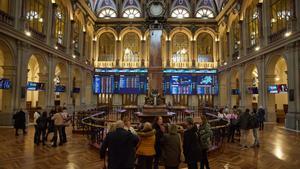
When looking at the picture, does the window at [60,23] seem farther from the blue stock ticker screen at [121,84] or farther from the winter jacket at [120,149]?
the winter jacket at [120,149]

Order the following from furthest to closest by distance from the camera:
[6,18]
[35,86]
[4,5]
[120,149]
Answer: [35,86] → [4,5] → [6,18] → [120,149]

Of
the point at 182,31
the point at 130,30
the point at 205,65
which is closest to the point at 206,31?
the point at 182,31

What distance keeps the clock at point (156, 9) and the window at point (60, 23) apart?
9541mm

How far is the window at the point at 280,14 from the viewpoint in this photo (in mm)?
14062

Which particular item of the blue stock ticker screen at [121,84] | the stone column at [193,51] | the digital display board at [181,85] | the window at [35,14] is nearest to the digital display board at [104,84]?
the blue stock ticker screen at [121,84]

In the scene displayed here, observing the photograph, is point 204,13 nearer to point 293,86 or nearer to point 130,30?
point 130,30

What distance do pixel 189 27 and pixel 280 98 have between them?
14.0 metres

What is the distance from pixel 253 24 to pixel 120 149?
63.2ft

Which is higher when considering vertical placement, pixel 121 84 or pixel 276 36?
pixel 276 36

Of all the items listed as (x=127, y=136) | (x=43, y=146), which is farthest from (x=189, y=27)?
(x=127, y=136)

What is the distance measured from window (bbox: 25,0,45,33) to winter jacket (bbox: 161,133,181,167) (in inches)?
556

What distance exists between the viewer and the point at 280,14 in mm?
15047

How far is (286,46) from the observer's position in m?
13.7

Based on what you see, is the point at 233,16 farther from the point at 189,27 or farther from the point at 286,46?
the point at 286,46
